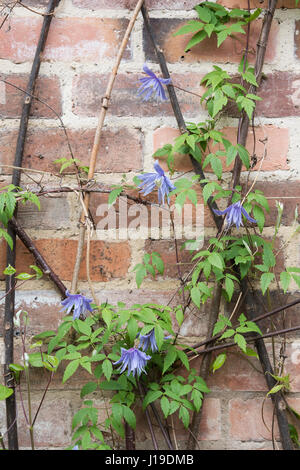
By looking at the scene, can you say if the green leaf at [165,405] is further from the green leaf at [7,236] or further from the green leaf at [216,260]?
the green leaf at [7,236]

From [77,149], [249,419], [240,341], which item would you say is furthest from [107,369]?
[77,149]

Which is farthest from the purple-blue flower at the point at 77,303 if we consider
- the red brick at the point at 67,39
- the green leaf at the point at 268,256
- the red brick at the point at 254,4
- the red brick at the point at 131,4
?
the red brick at the point at 254,4

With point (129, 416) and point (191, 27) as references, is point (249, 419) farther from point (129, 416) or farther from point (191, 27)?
point (191, 27)

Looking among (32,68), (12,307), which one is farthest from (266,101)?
(12,307)

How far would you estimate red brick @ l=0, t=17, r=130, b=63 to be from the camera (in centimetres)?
124

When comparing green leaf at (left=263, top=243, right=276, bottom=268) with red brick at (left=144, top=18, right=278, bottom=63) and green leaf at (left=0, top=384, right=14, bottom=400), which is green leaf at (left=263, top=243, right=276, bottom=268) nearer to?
red brick at (left=144, top=18, right=278, bottom=63)

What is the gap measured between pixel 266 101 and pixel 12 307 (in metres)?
0.85

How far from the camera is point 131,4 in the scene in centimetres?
125

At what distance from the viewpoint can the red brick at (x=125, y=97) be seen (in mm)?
1248

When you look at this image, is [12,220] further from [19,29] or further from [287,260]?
[287,260]

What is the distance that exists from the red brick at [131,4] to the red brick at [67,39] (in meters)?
0.04
